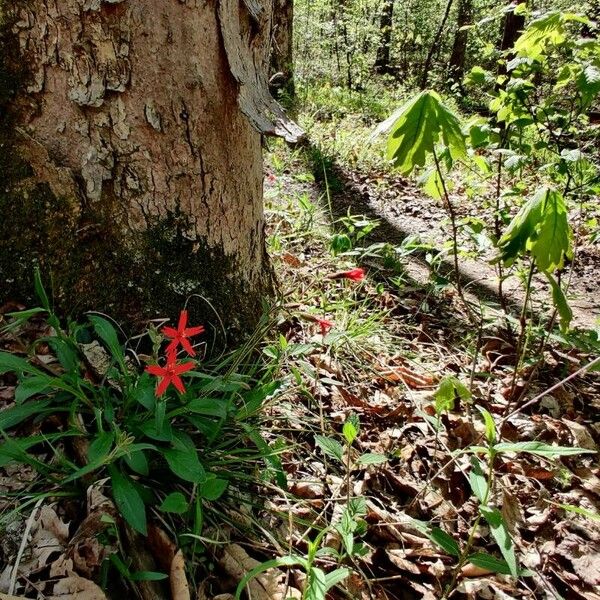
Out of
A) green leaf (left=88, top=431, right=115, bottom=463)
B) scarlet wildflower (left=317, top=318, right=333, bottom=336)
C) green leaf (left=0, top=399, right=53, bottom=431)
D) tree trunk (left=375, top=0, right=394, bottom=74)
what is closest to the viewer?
green leaf (left=88, top=431, right=115, bottom=463)

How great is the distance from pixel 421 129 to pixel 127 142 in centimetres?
84

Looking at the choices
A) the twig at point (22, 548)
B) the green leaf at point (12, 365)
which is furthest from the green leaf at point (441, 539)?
the green leaf at point (12, 365)

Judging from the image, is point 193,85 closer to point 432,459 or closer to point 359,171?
point 432,459

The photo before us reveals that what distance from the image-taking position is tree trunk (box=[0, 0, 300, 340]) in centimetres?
134

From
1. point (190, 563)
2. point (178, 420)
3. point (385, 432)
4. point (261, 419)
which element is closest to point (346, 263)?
point (385, 432)

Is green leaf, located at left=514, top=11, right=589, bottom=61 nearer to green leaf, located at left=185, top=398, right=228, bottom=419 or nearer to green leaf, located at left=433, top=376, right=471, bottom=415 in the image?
green leaf, located at left=433, top=376, right=471, bottom=415

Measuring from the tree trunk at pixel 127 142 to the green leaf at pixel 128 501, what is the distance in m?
0.61

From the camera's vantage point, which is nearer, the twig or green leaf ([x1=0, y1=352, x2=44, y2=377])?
the twig

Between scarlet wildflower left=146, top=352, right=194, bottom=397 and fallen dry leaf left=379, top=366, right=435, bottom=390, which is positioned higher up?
scarlet wildflower left=146, top=352, right=194, bottom=397

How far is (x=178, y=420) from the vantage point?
1378 mm

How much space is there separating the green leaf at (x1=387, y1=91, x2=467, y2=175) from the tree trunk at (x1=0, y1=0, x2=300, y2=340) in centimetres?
33

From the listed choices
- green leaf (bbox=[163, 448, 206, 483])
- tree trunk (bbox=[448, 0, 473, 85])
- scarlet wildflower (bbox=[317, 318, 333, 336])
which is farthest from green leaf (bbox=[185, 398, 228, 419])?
tree trunk (bbox=[448, 0, 473, 85])

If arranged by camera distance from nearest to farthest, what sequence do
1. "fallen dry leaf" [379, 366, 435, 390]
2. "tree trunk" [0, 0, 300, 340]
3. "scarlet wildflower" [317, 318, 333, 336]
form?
"tree trunk" [0, 0, 300, 340], "scarlet wildflower" [317, 318, 333, 336], "fallen dry leaf" [379, 366, 435, 390]

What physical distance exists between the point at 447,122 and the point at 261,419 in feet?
3.40
